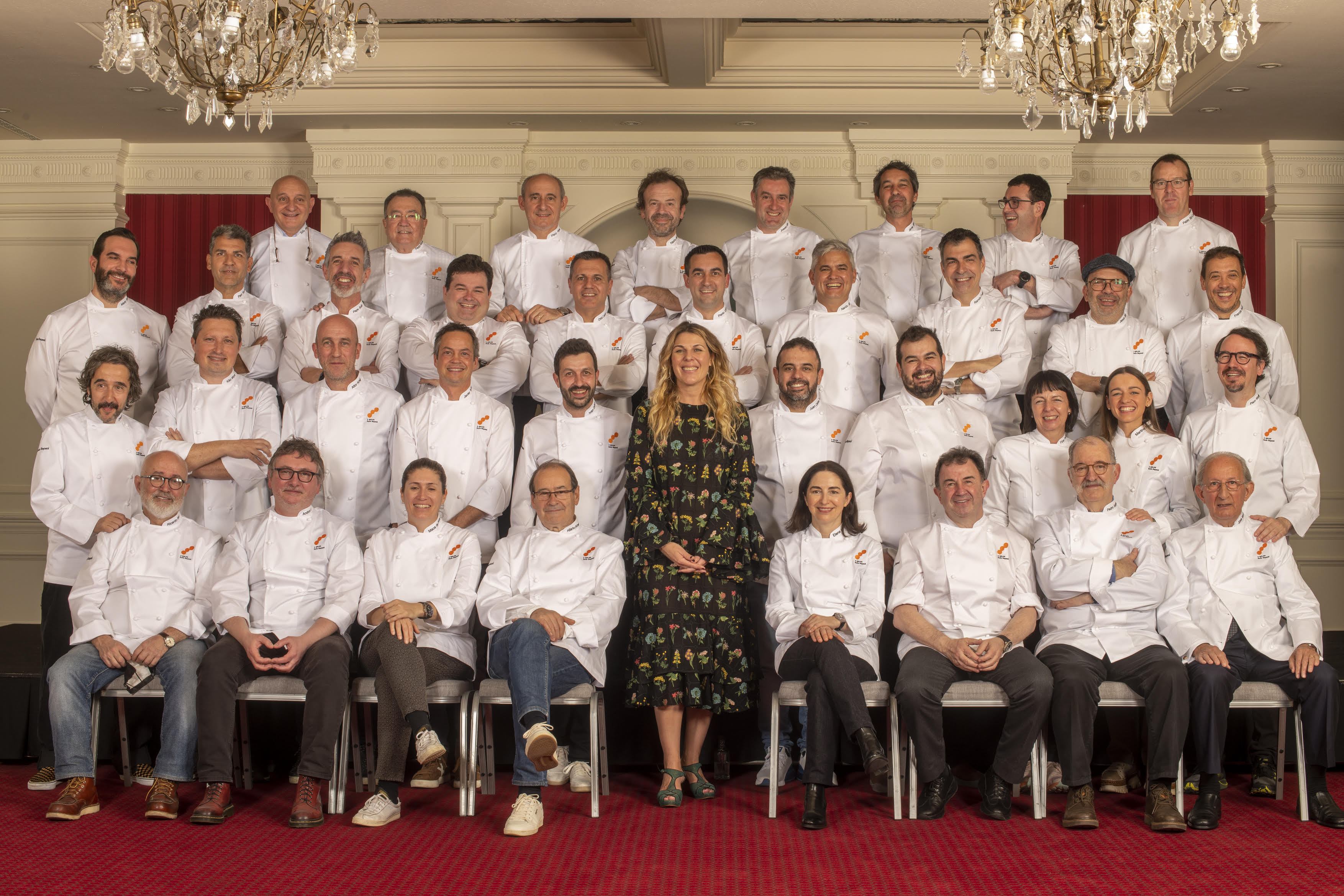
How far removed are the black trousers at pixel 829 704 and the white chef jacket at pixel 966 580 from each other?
32 cm

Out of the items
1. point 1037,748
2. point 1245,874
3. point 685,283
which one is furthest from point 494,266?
point 1245,874

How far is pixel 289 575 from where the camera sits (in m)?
4.04

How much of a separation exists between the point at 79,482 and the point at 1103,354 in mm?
4070

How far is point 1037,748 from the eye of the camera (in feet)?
12.1

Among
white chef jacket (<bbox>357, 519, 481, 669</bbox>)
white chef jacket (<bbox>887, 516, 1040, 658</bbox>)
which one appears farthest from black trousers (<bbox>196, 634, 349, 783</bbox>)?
white chef jacket (<bbox>887, 516, 1040, 658</bbox>)

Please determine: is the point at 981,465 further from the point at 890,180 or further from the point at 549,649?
the point at 890,180

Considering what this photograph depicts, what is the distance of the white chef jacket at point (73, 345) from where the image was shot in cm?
493

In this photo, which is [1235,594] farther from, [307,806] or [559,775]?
[307,806]

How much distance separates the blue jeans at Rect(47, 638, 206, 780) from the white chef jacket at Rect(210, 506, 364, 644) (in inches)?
9.2

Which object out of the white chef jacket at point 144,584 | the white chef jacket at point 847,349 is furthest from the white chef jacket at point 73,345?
the white chef jacket at point 847,349

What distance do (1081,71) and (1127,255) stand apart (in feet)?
6.87

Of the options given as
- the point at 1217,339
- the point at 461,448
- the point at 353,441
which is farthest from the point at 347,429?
the point at 1217,339

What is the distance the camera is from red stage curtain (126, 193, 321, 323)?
290 inches

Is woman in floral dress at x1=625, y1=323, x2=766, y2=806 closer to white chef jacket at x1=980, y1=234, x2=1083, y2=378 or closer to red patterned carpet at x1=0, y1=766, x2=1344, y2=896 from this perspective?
red patterned carpet at x1=0, y1=766, x2=1344, y2=896
